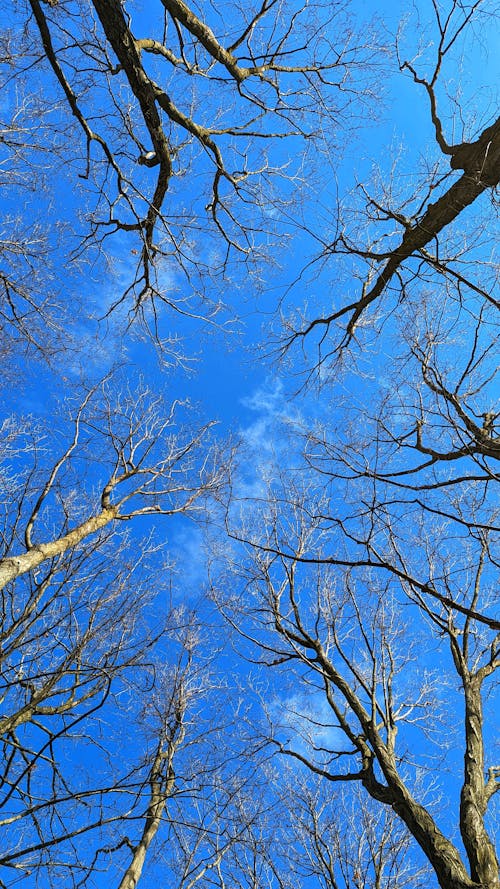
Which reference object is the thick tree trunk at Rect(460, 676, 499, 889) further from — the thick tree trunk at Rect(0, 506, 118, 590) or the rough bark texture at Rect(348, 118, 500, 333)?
the rough bark texture at Rect(348, 118, 500, 333)

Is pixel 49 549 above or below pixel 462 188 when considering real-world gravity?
below

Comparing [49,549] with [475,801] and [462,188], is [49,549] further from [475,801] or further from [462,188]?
[462,188]

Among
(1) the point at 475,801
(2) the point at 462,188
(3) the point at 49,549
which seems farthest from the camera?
(3) the point at 49,549

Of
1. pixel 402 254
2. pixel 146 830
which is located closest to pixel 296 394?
pixel 402 254

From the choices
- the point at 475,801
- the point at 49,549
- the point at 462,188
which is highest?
the point at 462,188

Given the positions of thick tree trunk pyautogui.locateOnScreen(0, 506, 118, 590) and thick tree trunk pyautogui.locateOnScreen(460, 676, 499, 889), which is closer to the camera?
thick tree trunk pyautogui.locateOnScreen(460, 676, 499, 889)

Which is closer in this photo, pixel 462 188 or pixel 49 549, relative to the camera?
pixel 462 188

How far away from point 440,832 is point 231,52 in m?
6.81

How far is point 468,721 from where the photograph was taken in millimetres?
5574

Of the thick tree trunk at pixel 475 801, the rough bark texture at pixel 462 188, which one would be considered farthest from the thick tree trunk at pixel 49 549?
the thick tree trunk at pixel 475 801

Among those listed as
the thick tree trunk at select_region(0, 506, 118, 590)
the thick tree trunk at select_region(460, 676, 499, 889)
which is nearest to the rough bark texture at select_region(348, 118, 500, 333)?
the thick tree trunk at select_region(0, 506, 118, 590)

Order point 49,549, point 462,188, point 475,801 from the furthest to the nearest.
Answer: point 49,549
point 475,801
point 462,188

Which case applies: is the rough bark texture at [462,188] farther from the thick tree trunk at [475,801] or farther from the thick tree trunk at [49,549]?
the thick tree trunk at [475,801]

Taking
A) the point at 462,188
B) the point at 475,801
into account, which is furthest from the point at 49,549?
the point at 462,188
